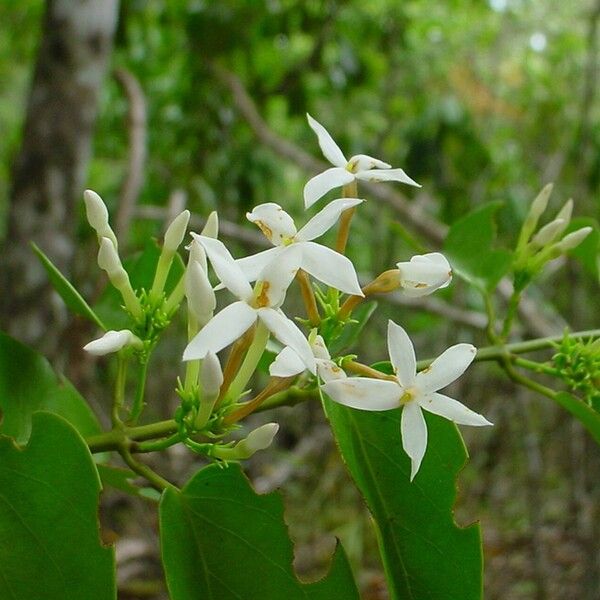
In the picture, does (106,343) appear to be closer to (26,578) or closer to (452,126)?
(26,578)

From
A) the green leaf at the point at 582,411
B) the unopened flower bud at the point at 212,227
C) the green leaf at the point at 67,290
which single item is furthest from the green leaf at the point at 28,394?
the green leaf at the point at 582,411

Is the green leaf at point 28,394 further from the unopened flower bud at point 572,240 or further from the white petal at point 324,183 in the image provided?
the unopened flower bud at point 572,240

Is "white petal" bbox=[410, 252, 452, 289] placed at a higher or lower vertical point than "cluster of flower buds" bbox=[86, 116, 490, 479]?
higher

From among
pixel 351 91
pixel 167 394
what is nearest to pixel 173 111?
pixel 351 91

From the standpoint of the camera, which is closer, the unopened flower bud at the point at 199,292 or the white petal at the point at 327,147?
the unopened flower bud at the point at 199,292

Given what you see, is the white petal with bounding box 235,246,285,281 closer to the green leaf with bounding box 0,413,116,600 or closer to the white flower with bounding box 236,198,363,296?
the white flower with bounding box 236,198,363,296

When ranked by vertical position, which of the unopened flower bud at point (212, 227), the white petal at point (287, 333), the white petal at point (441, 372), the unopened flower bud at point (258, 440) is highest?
the unopened flower bud at point (212, 227)

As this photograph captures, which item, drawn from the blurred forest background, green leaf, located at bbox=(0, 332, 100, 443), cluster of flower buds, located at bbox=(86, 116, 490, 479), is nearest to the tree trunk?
the blurred forest background
